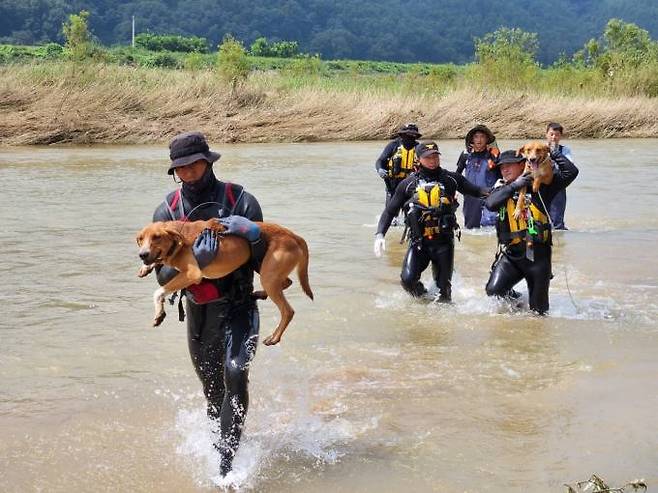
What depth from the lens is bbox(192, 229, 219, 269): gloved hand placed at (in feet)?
14.5

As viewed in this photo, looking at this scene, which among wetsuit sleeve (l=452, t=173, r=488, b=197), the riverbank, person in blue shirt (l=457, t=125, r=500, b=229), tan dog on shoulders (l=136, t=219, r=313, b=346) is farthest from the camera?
the riverbank

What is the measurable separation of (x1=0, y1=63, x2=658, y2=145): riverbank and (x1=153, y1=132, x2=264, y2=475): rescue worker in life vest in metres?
25.2

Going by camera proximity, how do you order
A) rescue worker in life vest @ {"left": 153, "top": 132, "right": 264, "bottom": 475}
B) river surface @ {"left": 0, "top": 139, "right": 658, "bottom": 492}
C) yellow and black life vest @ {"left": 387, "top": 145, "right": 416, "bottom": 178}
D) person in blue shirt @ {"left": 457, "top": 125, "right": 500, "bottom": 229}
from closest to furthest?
rescue worker in life vest @ {"left": 153, "top": 132, "right": 264, "bottom": 475} → river surface @ {"left": 0, "top": 139, "right": 658, "bottom": 492} → person in blue shirt @ {"left": 457, "top": 125, "right": 500, "bottom": 229} → yellow and black life vest @ {"left": 387, "top": 145, "right": 416, "bottom": 178}

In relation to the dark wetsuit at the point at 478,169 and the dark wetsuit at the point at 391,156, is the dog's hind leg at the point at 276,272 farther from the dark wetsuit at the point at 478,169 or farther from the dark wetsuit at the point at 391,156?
the dark wetsuit at the point at 391,156

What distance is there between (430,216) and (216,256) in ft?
13.7

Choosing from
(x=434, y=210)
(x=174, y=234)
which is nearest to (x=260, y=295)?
(x=174, y=234)

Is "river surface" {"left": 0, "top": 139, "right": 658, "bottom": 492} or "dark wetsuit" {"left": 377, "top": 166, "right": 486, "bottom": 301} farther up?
"dark wetsuit" {"left": 377, "top": 166, "right": 486, "bottom": 301}

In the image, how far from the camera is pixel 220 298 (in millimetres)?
4766

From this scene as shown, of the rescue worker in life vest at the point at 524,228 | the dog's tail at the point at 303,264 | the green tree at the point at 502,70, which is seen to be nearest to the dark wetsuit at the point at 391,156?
the rescue worker in life vest at the point at 524,228

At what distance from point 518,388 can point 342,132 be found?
2680 cm

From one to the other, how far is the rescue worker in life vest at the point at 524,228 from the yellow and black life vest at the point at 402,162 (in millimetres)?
3969

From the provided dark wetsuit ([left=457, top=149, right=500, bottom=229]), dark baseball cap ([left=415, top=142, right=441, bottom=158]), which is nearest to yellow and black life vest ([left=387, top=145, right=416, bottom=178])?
dark wetsuit ([left=457, top=149, right=500, bottom=229])

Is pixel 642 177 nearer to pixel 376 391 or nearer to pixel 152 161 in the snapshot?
pixel 152 161

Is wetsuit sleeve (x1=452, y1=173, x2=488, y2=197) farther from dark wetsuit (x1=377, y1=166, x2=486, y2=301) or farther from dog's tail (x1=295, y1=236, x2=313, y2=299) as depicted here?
dog's tail (x1=295, y1=236, x2=313, y2=299)
